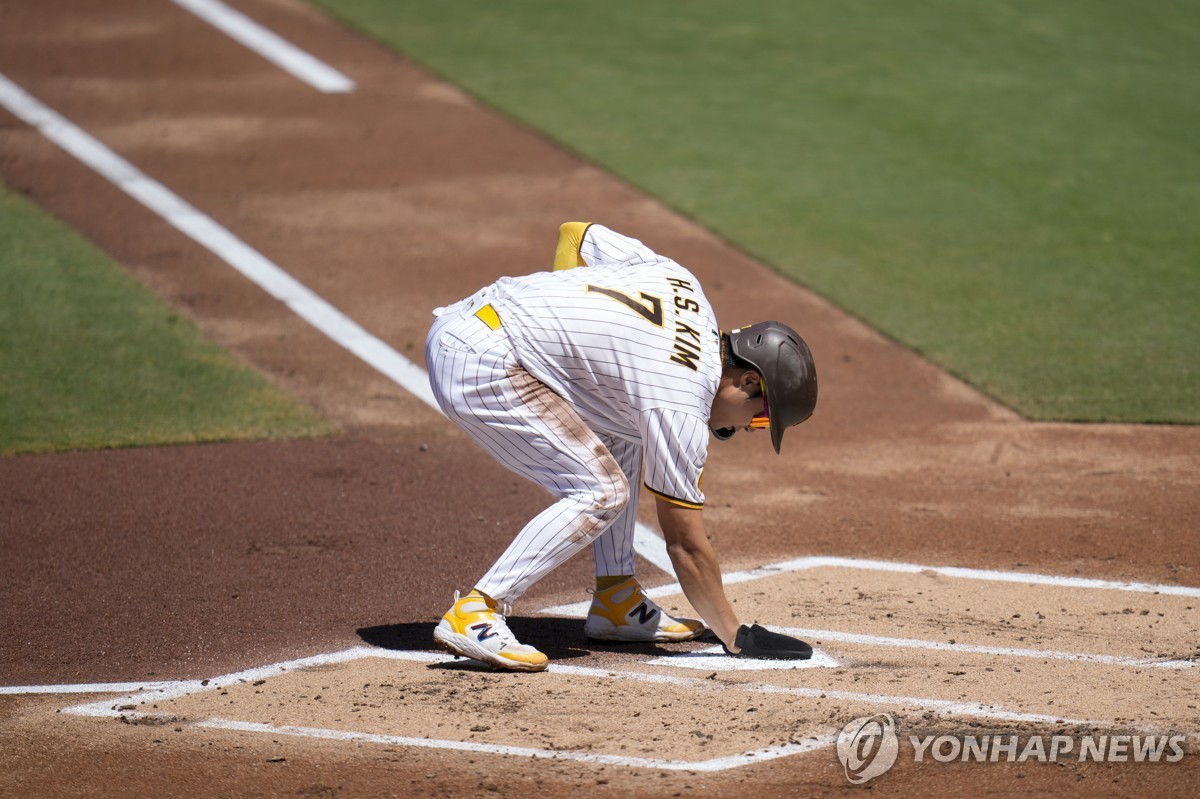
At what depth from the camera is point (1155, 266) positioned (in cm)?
986

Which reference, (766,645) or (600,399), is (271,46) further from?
(766,645)

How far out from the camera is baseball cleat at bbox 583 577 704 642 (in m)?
5.12

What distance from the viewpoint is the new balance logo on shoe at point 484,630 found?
468cm

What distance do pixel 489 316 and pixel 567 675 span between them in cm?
129

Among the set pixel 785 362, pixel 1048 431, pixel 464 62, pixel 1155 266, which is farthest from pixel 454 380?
pixel 464 62

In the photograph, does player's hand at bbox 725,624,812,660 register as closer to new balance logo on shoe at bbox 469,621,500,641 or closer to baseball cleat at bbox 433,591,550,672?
baseball cleat at bbox 433,591,550,672

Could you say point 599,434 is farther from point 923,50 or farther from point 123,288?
point 923,50

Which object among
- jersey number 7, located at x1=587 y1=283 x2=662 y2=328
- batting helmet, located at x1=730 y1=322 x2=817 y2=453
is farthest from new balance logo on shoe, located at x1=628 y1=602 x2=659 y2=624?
jersey number 7, located at x1=587 y1=283 x2=662 y2=328

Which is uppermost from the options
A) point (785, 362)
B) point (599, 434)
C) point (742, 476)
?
point (785, 362)

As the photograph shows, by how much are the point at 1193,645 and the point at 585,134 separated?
8265 millimetres

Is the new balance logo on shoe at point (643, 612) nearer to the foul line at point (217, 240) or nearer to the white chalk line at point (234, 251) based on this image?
the white chalk line at point (234, 251)

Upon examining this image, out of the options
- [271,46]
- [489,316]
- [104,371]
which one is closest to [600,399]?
[489,316]

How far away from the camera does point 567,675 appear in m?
4.76

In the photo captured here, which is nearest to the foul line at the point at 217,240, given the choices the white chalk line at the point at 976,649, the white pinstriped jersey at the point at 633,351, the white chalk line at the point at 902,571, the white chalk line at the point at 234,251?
the white chalk line at the point at 234,251
